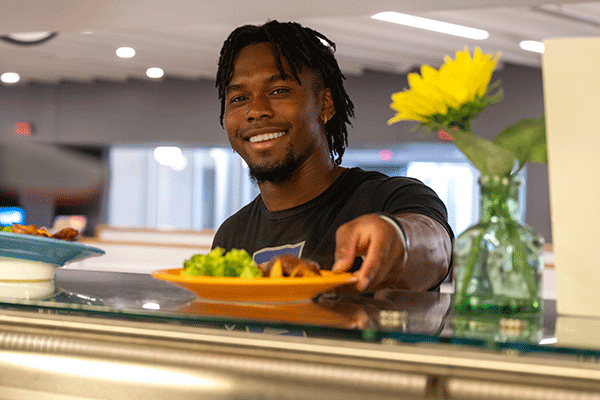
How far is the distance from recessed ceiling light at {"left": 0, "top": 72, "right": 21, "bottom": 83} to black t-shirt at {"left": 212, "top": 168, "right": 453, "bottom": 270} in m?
7.70

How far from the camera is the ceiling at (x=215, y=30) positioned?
1782mm

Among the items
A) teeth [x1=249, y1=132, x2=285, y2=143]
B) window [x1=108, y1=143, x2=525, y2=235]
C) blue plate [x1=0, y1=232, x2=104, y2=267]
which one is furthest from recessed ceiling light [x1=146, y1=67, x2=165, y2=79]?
blue plate [x1=0, y1=232, x2=104, y2=267]

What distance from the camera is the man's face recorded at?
1617 millimetres

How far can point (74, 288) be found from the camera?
40.1 inches

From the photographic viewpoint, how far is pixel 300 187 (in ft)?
5.57

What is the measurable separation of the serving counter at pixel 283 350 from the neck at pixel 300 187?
0.81 metres

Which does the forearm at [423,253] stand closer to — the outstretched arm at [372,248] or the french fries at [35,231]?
the outstretched arm at [372,248]

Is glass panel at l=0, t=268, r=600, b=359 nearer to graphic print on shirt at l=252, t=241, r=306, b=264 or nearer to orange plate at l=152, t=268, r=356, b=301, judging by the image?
orange plate at l=152, t=268, r=356, b=301

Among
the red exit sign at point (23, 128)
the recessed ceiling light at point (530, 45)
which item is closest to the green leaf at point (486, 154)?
the recessed ceiling light at point (530, 45)

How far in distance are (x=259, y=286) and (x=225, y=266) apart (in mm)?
84

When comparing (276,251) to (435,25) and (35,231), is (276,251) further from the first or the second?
(435,25)

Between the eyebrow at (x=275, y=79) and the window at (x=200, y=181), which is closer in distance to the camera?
the eyebrow at (x=275, y=79)

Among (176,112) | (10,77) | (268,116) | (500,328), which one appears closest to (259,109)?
(268,116)

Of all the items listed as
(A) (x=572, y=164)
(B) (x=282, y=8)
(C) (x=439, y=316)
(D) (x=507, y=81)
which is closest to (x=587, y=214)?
(A) (x=572, y=164)
